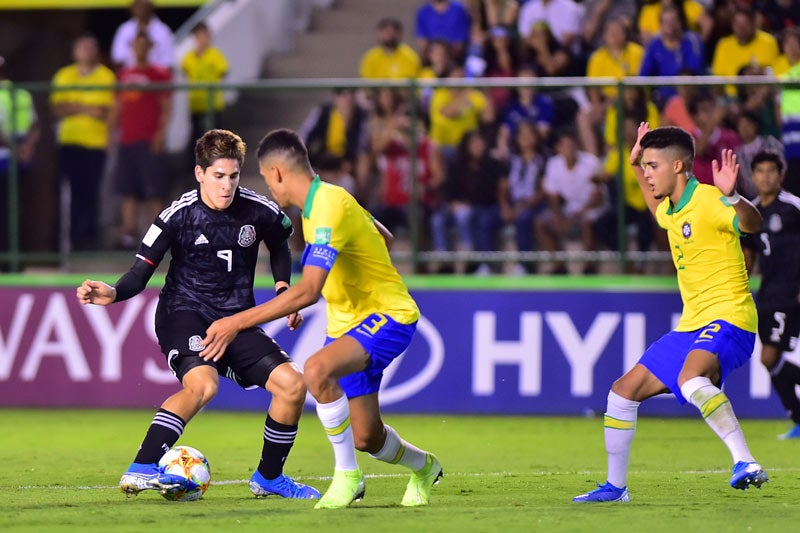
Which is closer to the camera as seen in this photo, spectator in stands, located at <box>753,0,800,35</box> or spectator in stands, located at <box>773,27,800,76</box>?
spectator in stands, located at <box>773,27,800,76</box>

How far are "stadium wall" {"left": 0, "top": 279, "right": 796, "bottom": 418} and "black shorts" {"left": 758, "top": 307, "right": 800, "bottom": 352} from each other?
0.81 m

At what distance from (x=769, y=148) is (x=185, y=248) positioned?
6.50 m

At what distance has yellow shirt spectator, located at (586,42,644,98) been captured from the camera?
50.6 ft

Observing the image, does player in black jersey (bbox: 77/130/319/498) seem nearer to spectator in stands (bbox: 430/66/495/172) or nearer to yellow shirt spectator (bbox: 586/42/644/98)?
spectator in stands (bbox: 430/66/495/172)

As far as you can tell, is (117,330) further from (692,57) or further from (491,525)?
(491,525)

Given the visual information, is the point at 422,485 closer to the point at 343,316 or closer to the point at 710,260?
the point at 343,316

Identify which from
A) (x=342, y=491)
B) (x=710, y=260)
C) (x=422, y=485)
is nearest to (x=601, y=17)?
(x=710, y=260)

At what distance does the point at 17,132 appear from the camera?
14.8 m

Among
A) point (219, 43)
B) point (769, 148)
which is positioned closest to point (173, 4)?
point (219, 43)

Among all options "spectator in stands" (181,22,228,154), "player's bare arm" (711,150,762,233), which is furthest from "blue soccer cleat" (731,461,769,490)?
"spectator in stands" (181,22,228,154)

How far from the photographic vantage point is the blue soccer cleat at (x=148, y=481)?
797cm

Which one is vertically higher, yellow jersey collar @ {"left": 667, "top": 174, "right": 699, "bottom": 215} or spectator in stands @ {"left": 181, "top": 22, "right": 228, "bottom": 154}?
spectator in stands @ {"left": 181, "top": 22, "right": 228, "bottom": 154}

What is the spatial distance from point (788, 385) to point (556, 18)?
5.60 meters

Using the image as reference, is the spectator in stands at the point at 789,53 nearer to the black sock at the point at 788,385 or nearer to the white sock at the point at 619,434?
the black sock at the point at 788,385
